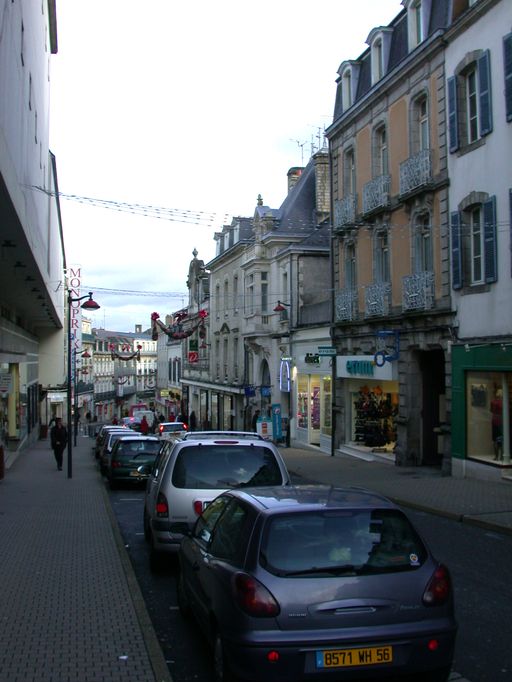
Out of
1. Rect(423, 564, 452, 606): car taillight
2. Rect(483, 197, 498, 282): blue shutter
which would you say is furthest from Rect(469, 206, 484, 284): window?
Rect(423, 564, 452, 606): car taillight

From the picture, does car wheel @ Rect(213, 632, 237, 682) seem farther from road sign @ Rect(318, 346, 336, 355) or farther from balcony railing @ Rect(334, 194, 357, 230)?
balcony railing @ Rect(334, 194, 357, 230)

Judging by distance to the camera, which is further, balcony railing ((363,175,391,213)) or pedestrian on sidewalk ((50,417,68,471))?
pedestrian on sidewalk ((50,417,68,471))

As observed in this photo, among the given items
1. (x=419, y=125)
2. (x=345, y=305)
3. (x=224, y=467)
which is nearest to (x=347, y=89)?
(x=419, y=125)

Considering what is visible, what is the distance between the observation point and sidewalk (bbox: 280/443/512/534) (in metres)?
13.3

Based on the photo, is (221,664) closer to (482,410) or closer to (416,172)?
(482,410)

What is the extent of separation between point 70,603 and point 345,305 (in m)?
19.9

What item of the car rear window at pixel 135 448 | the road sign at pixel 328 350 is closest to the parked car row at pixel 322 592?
the car rear window at pixel 135 448

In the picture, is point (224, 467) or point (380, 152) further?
point (380, 152)

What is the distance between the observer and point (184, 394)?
209 feet

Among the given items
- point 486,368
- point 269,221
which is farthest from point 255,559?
point 269,221

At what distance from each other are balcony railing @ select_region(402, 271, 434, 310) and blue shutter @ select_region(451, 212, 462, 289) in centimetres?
122

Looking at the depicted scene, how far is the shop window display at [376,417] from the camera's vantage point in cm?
2452

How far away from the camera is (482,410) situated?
18266 millimetres

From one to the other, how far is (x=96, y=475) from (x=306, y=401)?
1043 cm
